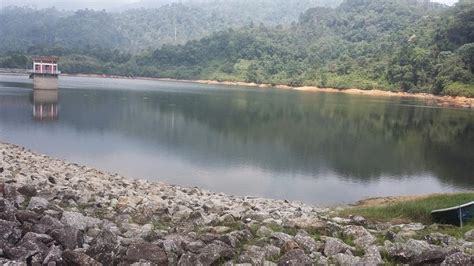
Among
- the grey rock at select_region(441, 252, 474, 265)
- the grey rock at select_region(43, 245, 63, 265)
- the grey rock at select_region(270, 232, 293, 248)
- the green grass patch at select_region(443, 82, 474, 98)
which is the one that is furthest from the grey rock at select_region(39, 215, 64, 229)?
the green grass patch at select_region(443, 82, 474, 98)

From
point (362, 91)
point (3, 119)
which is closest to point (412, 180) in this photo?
point (3, 119)

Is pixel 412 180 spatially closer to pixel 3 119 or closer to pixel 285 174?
pixel 285 174

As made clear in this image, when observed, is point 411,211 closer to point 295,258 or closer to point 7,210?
point 295,258

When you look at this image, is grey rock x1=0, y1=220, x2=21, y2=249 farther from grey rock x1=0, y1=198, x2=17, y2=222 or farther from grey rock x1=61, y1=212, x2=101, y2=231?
grey rock x1=61, y1=212, x2=101, y2=231

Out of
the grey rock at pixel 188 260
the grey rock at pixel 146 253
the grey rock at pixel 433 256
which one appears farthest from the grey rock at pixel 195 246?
the grey rock at pixel 433 256

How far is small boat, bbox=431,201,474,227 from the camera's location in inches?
427

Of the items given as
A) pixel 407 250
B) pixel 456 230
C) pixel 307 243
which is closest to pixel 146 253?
pixel 307 243

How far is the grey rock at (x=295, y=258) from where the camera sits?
7.66m

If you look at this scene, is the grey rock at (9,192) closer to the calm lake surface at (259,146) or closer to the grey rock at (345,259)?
the grey rock at (345,259)

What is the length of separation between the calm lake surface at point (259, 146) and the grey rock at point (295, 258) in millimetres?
13873

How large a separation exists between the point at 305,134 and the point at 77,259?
3714 cm

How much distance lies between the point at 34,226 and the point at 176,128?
114ft

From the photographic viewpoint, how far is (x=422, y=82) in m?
108

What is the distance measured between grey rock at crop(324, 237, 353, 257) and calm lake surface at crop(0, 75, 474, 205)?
13.2 meters
